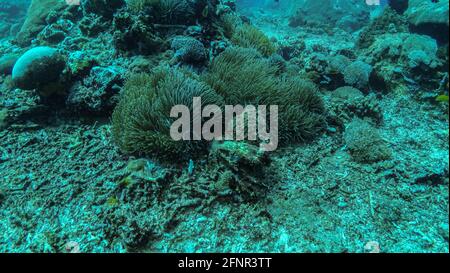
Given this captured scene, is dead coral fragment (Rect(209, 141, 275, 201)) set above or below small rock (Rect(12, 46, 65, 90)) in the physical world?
below

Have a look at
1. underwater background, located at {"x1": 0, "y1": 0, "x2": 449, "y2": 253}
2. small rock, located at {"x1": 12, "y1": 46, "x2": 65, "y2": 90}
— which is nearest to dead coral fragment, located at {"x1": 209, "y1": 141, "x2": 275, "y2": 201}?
underwater background, located at {"x1": 0, "y1": 0, "x2": 449, "y2": 253}

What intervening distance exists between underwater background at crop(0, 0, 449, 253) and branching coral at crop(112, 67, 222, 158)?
0.02 m

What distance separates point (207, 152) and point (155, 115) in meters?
0.87

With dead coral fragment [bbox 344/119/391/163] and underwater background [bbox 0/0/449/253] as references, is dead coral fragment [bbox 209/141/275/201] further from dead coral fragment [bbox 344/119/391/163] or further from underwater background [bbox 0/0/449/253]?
dead coral fragment [bbox 344/119/391/163]

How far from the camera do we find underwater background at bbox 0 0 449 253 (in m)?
3.30

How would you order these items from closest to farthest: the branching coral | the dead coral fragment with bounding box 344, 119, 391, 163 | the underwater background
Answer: the underwater background < the branching coral < the dead coral fragment with bounding box 344, 119, 391, 163

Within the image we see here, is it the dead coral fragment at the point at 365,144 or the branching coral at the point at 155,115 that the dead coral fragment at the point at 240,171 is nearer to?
the branching coral at the point at 155,115

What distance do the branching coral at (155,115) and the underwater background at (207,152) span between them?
0.02 m

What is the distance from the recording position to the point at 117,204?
11.7 ft

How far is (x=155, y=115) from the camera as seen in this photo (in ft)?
13.1

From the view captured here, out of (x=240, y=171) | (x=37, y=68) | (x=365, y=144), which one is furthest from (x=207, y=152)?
(x=37, y=68)

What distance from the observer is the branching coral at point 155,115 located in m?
3.94

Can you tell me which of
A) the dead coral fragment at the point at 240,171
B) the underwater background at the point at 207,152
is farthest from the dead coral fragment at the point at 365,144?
the dead coral fragment at the point at 240,171
